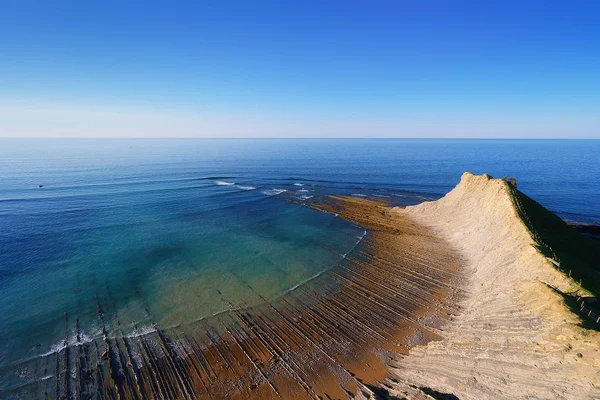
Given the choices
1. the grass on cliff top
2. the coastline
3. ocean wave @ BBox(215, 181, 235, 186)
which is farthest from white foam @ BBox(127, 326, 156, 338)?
ocean wave @ BBox(215, 181, 235, 186)

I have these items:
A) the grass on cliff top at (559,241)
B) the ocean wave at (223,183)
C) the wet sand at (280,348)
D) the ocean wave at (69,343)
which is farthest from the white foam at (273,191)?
the ocean wave at (69,343)

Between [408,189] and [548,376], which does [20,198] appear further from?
[408,189]

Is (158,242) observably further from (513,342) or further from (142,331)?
(513,342)

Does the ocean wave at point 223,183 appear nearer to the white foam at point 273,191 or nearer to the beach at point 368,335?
the white foam at point 273,191

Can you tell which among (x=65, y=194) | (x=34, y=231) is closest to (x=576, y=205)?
(x=34, y=231)

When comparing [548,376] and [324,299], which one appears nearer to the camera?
[548,376]
